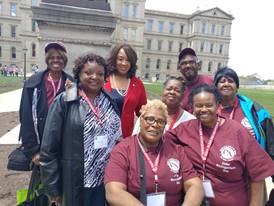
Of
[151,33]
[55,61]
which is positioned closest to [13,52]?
[151,33]

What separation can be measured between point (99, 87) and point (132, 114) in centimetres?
97

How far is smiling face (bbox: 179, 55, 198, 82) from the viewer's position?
4113 mm

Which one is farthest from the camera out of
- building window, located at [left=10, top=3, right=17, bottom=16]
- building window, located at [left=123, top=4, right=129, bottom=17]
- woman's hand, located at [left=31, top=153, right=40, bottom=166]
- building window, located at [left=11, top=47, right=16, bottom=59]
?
building window, located at [left=10, top=3, right=17, bottom=16]

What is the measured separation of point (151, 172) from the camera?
2518 mm

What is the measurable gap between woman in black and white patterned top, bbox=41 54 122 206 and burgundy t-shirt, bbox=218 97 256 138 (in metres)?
1.34

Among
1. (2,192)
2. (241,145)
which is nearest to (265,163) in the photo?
(241,145)

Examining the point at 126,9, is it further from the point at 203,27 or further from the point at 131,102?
the point at 131,102

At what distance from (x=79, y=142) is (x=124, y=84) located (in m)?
1.39

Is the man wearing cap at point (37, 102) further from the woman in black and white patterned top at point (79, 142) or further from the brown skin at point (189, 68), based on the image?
the brown skin at point (189, 68)

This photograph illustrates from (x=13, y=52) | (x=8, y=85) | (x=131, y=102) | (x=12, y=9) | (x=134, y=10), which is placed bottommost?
(x=8, y=85)

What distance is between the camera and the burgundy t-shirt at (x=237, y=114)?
3135 millimetres

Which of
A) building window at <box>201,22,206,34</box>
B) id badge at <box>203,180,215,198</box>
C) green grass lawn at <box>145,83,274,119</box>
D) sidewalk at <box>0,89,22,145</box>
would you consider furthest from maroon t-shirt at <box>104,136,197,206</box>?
building window at <box>201,22,206,34</box>

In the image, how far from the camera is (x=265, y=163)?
2.68m

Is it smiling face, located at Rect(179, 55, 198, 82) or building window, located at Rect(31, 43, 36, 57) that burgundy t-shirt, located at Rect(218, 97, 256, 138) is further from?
building window, located at Rect(31, 43, 36, 57)
